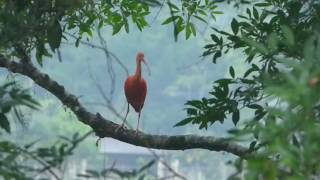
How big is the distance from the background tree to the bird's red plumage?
0.95 meters

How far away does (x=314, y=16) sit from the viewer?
92.7 inches

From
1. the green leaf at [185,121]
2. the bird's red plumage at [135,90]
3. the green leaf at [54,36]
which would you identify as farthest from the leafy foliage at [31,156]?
the bird's red plumage at [135,90]

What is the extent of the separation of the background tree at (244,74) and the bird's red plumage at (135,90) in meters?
0.95

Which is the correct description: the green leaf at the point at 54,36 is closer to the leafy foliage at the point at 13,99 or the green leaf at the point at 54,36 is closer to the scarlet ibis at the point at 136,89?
the leafy foliage at the point at 13,99

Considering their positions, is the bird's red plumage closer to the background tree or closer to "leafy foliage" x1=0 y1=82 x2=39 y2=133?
the background tree

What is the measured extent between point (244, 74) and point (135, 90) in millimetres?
1641

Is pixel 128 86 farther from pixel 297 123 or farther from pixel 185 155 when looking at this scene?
pixel 185 155

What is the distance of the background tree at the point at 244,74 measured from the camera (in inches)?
60.6

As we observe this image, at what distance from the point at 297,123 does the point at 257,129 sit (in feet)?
0.24

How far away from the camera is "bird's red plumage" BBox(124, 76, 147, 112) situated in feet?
13.5

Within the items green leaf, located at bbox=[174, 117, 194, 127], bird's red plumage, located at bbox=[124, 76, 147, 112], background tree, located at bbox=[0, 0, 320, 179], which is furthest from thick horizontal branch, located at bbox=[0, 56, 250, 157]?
bird's red plumage, located at bbox=[124, 76, 147, 112]

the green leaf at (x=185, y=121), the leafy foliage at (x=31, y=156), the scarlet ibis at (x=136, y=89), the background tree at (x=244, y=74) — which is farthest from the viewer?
the scarlet ibis at (x=136, y=89)

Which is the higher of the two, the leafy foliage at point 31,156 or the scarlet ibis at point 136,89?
the scarlet ibis at point 136,89

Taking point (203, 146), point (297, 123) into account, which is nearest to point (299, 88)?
point (297, 123)
